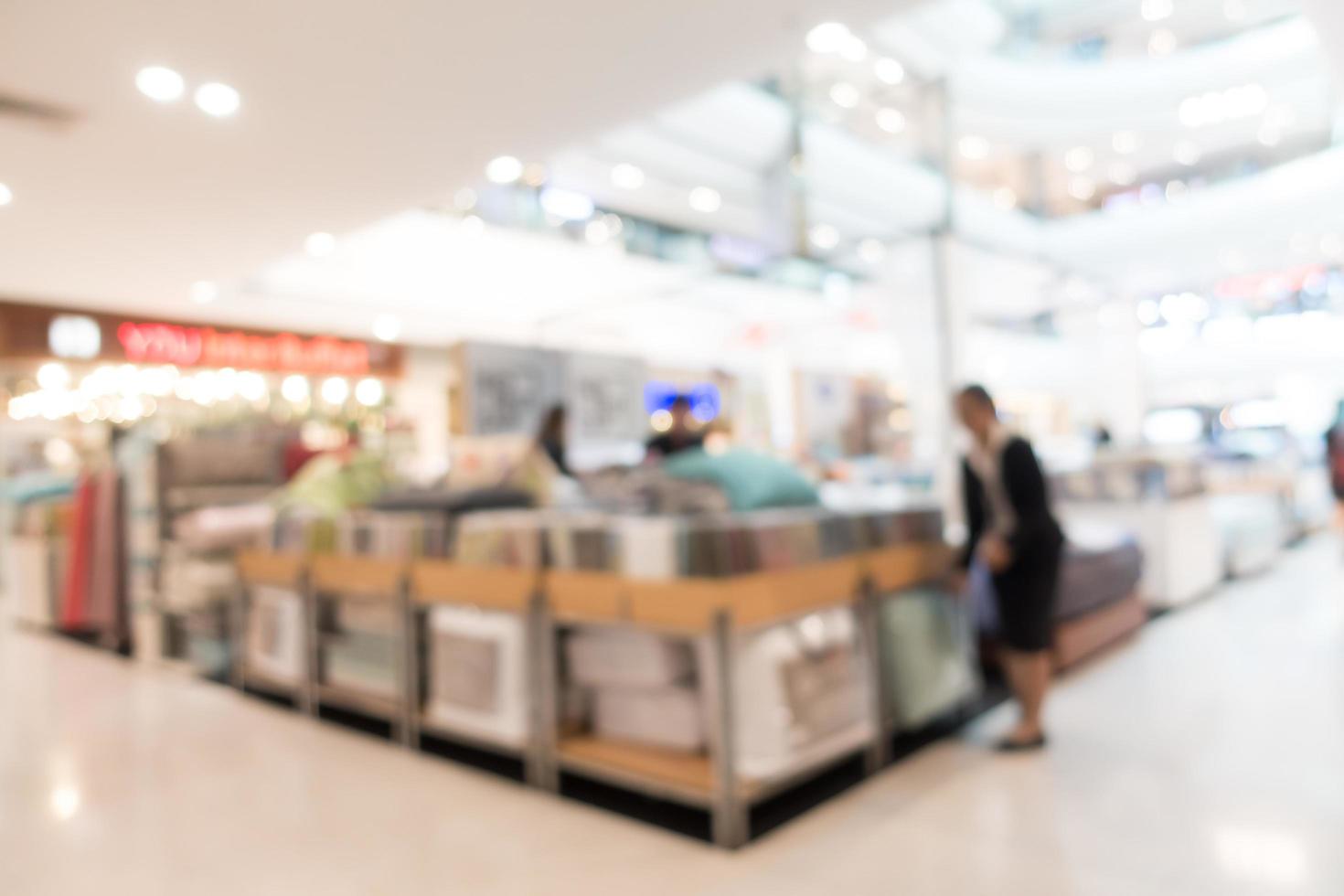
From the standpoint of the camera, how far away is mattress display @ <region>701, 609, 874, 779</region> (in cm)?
240

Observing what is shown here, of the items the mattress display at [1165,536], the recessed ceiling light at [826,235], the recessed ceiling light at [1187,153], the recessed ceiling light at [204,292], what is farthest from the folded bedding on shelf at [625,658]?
the recessed ceiling light at [1187,153]

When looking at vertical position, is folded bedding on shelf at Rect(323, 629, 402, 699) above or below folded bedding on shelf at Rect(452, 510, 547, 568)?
below

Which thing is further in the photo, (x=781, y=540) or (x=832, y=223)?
(x=832, y=223)

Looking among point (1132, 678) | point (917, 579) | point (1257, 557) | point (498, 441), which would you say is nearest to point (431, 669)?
point (498, 441)

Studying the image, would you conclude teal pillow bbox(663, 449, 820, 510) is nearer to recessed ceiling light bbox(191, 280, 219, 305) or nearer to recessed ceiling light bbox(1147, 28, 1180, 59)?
recessed ceiling light bbox(191, 280, 219, 305)

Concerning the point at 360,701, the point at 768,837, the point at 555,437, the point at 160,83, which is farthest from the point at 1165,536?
the point at 160,83

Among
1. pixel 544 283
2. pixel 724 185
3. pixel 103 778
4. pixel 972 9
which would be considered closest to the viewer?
pixel 103 778

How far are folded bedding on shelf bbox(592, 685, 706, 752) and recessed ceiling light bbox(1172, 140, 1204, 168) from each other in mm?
13229

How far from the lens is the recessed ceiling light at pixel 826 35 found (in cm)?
350

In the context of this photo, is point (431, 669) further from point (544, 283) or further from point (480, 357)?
point (544, 283)

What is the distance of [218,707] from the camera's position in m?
4.14

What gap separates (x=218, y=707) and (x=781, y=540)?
3201 mm

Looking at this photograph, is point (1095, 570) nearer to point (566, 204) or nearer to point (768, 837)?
point (768, 837)

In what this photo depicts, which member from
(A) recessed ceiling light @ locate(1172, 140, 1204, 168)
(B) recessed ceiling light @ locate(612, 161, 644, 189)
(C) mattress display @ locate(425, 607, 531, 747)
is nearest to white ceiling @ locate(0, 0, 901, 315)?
(C) mattress display @ locate(425, 607, 531, 747)
